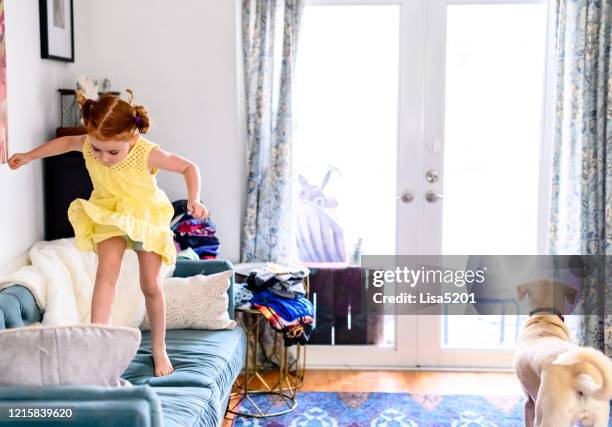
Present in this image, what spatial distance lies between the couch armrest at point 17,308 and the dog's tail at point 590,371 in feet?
6.04

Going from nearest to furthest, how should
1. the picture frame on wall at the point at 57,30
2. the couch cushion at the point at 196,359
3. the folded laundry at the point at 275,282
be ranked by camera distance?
the couch cushion at the point at 196,359, the picture frame on wall at the point at 57,30, the folded laundry at the point at 275,282

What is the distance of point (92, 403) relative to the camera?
2.14 m

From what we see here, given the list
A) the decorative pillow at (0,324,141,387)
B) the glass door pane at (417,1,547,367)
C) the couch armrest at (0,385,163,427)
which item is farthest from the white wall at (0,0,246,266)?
Result: the couch armrest at (0,385,163,427)

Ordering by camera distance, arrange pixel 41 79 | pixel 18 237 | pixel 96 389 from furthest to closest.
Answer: pixel 41 79
pixel 18 237
pixel 96 389

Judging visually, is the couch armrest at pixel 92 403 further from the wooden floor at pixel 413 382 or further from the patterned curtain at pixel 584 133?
the patterned curtain at pixel 584 133

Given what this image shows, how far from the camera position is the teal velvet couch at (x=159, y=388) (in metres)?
2.11

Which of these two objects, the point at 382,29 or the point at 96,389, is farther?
the point at 382,29

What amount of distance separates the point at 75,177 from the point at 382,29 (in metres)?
1.72

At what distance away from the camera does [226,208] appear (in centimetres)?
446

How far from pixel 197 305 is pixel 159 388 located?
702 millimetres

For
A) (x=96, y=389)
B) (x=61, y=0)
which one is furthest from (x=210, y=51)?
(x=96, y=389)

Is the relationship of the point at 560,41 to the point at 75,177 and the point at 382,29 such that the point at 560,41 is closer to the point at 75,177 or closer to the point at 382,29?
the point at 382,29

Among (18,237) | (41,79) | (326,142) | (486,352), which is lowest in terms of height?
(486,352)

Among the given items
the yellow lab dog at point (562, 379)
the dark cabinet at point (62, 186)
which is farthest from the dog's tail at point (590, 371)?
the dark cabinet at point (62, 186)
